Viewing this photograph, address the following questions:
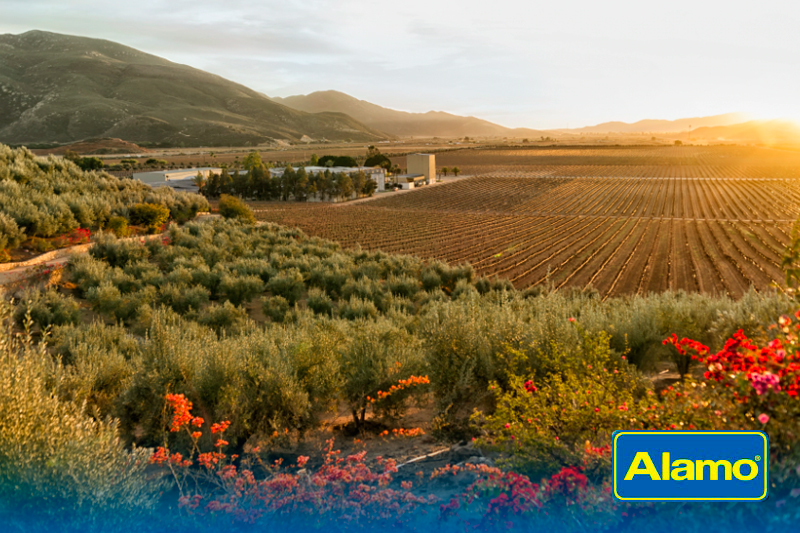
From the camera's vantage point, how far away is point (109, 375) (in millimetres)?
6918

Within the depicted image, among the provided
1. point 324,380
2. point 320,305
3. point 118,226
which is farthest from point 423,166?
point 324,380

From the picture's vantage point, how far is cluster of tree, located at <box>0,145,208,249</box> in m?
17.1

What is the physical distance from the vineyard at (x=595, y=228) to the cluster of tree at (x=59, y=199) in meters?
15.4

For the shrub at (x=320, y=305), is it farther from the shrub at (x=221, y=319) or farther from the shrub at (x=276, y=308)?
the shrub at (x=221, y=319)

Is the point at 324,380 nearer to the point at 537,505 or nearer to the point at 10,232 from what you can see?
the point at 537,505

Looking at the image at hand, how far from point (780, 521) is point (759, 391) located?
0.92 metres

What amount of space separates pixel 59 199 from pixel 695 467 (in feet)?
74.0

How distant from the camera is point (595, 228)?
44.6 metres

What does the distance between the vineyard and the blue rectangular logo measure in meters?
7.82

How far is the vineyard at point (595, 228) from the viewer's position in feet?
93.8

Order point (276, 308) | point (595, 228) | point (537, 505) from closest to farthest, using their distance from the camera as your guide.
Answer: point (537, 505) < point (276, 308) < point (595, 228)

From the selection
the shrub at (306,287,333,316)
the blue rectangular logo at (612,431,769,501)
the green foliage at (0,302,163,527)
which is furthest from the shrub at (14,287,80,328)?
the blue rectangular logo at (612,431,769,501)

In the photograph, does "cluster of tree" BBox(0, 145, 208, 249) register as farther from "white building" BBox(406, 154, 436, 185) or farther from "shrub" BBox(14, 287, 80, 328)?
"white building" BBox(406, 154, 436, 185)

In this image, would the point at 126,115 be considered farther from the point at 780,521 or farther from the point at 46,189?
the point at 780,521
